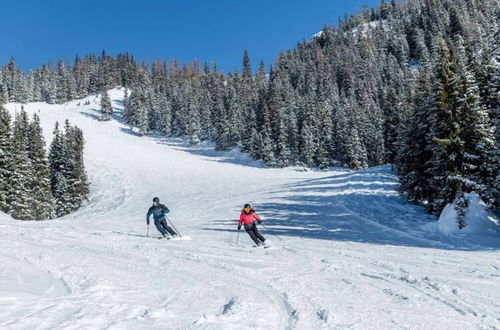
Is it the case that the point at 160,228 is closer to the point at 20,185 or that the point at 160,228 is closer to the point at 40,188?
the point at 20,185

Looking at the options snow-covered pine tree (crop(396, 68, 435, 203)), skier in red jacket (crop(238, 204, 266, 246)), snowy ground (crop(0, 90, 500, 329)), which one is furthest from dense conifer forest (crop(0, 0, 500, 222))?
skier in red jacket (crop(238, 204, 266, 246))

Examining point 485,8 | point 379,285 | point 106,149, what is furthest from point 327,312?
point 485,8

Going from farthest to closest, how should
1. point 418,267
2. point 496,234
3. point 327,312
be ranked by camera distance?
point 496,234 → point 418,267 → point 327,312

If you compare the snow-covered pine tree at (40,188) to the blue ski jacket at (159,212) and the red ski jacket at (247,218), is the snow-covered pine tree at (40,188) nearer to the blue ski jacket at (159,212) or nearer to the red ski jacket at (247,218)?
the blue ski jacket at (159,212)

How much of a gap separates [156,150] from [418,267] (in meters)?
77.8

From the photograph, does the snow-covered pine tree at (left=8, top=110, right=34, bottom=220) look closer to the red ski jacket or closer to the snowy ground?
the snowy ground

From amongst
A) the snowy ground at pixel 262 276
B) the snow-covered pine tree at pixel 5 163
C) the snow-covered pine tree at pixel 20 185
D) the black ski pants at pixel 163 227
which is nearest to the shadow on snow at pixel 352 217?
the snowy ground at pixel 262 276

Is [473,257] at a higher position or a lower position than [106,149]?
lower

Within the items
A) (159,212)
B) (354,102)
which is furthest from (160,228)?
(354,102)

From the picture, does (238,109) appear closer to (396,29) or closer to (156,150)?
(156,150)

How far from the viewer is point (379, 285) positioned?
867cm

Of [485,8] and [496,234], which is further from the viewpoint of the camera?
[485,8]

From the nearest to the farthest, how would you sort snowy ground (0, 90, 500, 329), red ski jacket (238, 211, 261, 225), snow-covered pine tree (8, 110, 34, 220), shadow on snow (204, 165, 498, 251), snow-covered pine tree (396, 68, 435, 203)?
snowy ground (0, 90, 500, 329) → red ski jacket (238, 211, 261, 225) → shadow on snow (204, 165, 498, 251) → snow-covered pine tree (396, 68, 435, 203) → snow-covered pine tree (8, 110, 34, 220)

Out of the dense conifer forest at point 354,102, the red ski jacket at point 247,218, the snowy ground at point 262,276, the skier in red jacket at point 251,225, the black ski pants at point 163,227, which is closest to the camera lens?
the snowy ground at point 262,276
